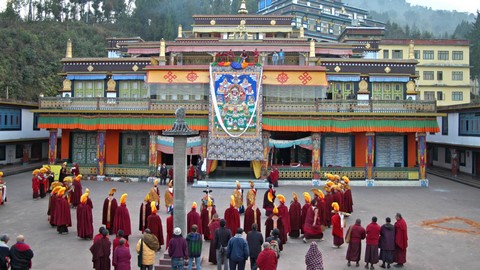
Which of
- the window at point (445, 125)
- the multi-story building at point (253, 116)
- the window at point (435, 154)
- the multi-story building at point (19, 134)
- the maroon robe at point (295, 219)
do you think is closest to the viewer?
the maroon robe at point (295, 219)

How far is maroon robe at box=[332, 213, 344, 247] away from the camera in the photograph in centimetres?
1403

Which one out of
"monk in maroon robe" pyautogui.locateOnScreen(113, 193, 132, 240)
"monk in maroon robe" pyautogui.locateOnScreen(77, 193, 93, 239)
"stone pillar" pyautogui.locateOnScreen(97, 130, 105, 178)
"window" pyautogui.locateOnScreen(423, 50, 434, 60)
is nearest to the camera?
"monk in maroon robe" pyautogui.locateOnScreen(113, 193, 132, 240)

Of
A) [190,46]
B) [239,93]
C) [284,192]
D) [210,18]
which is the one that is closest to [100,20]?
[210,18]

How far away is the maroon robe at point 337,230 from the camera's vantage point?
552 inches

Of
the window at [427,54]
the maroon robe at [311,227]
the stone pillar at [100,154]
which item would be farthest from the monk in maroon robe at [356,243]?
the window at [427,54]

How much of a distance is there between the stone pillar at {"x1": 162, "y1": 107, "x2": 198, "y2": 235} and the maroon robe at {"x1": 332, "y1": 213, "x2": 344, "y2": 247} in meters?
4.86

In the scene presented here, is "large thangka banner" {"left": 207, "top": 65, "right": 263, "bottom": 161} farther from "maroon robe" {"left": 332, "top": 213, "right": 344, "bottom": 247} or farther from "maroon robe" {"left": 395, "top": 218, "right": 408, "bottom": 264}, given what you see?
"maroon robe" {"left": 395, "top": 218, "right": 408, "bottom": 264}

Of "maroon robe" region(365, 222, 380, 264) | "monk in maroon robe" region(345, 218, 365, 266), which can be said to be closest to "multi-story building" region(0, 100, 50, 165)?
"monk in maroon robe" region(345, 218, 365, 266)

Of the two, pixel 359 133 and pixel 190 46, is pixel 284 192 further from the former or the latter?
pixel 190 46

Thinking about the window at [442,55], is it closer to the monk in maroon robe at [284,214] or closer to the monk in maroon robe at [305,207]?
the monk in maroon robe at [305,207]

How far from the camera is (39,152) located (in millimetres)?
38281

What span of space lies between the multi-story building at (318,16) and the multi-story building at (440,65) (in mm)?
7506

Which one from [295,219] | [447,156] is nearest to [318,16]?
[447,156]

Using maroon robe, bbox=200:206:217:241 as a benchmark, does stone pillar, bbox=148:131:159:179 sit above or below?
above
